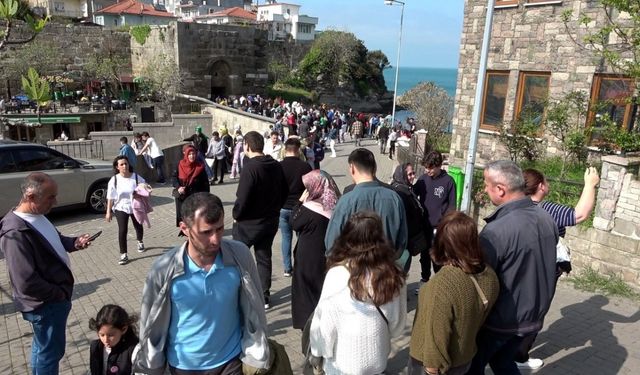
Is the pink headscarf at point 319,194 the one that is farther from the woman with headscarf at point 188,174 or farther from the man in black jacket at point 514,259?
the woman with headscarf at point 188,174

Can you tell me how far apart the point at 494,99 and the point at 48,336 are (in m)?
12.5

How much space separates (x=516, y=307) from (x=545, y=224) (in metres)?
0.58

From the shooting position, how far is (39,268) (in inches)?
141

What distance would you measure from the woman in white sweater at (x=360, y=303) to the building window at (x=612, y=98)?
9514mm

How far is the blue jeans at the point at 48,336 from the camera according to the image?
12.0ft

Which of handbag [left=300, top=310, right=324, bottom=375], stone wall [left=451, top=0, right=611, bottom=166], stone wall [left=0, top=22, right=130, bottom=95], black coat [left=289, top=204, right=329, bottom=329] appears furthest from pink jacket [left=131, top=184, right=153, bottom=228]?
stone wall [left=0, top=22, right=130, bottom=95]

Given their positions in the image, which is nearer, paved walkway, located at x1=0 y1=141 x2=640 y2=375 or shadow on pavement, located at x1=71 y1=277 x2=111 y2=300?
paved walkway, located at x1=0 y1=141 x2=640 y2=375

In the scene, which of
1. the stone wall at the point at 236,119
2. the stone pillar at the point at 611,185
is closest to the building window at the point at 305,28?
the stone wall at the point at 236,119

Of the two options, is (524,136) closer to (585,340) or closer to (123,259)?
(585,340)

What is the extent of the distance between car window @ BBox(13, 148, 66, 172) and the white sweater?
876 centimetres

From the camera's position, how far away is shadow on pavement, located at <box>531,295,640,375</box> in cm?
459

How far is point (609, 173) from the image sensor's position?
6734 mm

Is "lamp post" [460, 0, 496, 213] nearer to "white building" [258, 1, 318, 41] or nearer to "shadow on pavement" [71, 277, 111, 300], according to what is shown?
"shadow on pavement" [71, 277, 111, 300]

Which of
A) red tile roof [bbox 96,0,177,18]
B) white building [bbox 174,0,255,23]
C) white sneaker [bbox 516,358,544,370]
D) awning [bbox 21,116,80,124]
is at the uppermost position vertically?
white building [bbox 174,0,255,23]
